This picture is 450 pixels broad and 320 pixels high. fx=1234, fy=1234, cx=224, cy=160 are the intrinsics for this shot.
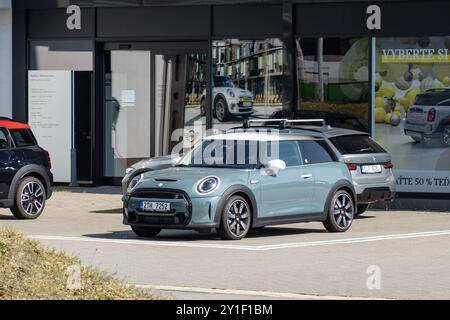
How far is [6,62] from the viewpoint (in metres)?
27.0

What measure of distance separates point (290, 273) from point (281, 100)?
38.9 feet

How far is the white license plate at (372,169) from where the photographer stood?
19.6 m

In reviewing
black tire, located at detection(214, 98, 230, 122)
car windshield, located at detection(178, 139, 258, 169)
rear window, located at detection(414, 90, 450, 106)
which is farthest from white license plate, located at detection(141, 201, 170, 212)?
black tire, located at detection(214, 98, 230, 122)

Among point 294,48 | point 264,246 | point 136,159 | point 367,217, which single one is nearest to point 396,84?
point 294,48

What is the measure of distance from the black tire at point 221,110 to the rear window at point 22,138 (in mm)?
5877

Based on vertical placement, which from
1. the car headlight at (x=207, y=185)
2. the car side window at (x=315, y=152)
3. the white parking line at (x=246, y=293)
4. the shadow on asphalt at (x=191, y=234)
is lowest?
the shadow on asphalt at (x=191, y=234)

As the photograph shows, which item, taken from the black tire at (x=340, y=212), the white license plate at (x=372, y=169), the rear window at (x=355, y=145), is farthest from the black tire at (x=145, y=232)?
the white license plate at (x=372, y=169)

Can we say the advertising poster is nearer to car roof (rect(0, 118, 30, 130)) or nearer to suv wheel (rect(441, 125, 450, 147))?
suv wheel (rect(441, 125, 450, 147))

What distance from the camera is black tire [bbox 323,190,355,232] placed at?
58.4 ft

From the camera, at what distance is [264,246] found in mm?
15828

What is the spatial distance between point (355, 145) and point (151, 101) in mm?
A: 7867

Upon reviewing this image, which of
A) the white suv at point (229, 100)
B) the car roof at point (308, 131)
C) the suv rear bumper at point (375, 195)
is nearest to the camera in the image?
the car roof at point (308, 131)

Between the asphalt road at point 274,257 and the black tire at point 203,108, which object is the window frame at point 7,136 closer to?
the asphalt road at point 274,257

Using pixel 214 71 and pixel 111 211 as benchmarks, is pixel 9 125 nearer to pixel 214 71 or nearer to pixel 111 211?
pixel 111 211
